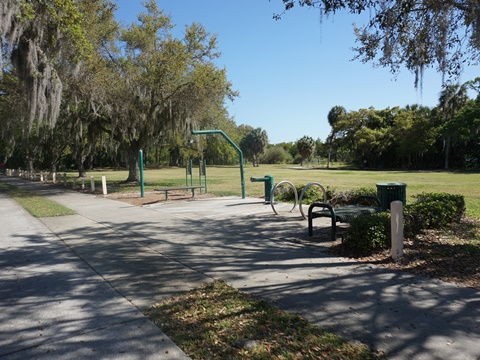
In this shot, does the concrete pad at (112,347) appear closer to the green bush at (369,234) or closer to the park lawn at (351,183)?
the green bush at (369,234)

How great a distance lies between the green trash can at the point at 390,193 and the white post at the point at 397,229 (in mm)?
2583

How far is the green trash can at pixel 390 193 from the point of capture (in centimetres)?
775

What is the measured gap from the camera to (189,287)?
4.38 meters

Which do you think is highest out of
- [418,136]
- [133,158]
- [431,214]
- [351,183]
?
[418,136]

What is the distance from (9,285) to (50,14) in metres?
11.0

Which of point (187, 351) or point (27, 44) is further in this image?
point (27, 44)

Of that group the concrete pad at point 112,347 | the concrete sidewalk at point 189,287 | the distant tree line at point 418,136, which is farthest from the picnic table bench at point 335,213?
the distant tree line at point 418,136

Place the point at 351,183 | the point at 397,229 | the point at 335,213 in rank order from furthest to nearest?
the point at 351,183
the point at 335,213
the point at 397,229

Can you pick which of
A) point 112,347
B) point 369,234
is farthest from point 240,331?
point 369,234

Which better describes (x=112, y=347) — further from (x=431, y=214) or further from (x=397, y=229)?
(x=431, y=214)

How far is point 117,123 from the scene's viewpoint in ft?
66.0

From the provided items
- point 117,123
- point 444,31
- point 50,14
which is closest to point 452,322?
point 444,31

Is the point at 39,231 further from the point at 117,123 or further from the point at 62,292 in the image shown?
the point at 117,123

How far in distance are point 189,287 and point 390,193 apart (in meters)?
5.31
